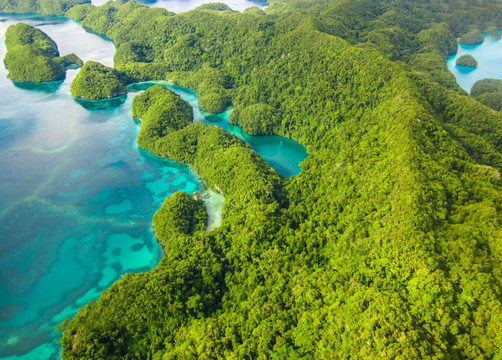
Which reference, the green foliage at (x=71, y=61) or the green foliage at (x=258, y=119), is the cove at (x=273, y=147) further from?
the green foliage at (x=71, y=61)

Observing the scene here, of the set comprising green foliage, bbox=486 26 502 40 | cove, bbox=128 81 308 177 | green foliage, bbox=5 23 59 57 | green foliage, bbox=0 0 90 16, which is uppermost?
green foliage, bbox=486 26 502 40

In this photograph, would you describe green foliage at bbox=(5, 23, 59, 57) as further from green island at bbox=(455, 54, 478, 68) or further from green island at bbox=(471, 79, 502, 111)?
green island at bbox=(455, 54, 478, 68)

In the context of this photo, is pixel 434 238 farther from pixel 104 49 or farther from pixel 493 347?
pixel 104 49

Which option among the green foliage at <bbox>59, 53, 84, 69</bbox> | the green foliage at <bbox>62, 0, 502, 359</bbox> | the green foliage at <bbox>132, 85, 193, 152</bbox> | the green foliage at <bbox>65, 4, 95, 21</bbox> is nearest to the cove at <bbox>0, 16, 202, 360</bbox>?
the green foliage at <bbox>132, 85, 193, 152</bbox>

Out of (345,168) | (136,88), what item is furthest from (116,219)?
(136,88)

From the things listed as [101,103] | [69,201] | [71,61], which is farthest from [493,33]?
[71,61]

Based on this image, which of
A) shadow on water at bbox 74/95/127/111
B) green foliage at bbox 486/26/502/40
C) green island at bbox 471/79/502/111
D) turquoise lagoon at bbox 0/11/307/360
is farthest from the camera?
green foliage at bbox 486/26/502/40

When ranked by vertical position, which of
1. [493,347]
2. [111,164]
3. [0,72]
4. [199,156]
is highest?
[493,347]
